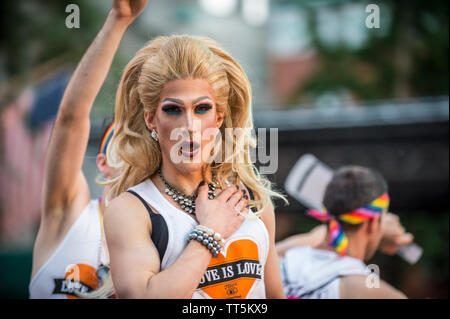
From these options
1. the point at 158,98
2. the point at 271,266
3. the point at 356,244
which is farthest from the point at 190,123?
the point at 356,244

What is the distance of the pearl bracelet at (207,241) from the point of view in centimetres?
163

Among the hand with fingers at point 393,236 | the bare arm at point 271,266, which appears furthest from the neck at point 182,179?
the hand with fingers at point 393,236

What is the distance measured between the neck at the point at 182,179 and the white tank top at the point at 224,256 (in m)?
0.06

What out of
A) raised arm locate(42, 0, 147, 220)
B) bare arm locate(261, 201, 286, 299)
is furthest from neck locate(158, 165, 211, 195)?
raised arm locate(42, 0, 147, 220)

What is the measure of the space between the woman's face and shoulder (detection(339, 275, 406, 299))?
1.25m

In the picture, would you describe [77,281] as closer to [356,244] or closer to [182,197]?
[182,197]

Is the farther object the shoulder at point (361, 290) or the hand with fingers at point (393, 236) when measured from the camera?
the hand with fingers at point (393, 236)

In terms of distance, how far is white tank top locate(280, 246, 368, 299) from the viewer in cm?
267

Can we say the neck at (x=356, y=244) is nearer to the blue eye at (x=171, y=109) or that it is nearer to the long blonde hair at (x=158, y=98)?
the long blonde hair at (x=158, y=98)

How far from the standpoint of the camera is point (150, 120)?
5.96 ft

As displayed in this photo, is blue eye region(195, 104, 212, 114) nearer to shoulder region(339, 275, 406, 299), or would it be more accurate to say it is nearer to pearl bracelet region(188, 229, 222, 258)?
pearl bracelet region(188, 229, 222, 258)

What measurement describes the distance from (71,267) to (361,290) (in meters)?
1.42

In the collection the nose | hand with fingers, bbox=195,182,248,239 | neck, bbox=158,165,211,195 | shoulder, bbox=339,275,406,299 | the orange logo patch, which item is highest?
the nose
